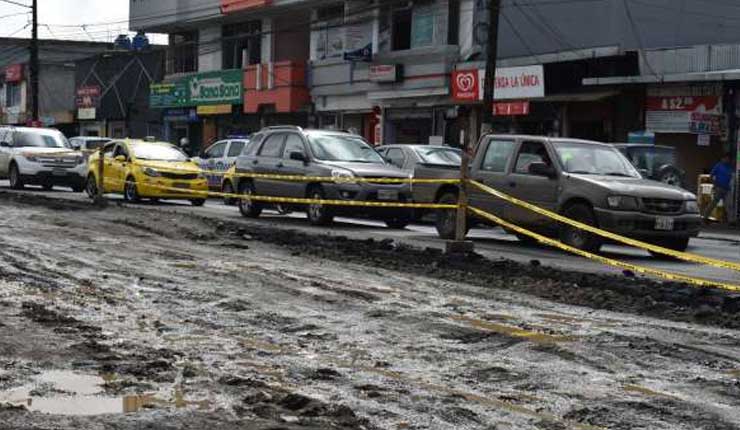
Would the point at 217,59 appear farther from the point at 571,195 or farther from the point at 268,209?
the point at 571,195

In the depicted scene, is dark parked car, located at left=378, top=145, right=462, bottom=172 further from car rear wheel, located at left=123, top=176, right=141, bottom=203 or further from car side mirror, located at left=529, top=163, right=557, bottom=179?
car rear wheel, located at left=123, top=176, right=141, bottom=203

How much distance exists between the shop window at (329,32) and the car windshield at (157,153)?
49.2 ft

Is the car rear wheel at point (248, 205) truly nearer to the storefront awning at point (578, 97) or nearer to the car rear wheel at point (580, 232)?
the car rear wheel at point (580, 232)

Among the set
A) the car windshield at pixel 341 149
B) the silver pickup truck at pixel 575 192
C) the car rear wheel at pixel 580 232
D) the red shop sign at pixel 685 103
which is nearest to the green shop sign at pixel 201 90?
the red shop sign at pixel 685 103

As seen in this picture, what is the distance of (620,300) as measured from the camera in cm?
1062

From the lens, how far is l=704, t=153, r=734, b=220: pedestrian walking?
2478 centimetres

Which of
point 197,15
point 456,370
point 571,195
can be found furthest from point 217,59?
point 456,370

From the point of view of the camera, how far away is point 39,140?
30594 millimetres

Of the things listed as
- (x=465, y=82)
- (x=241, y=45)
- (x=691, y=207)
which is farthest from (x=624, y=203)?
(x=241, y=45)

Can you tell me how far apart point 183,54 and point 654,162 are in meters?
31.7


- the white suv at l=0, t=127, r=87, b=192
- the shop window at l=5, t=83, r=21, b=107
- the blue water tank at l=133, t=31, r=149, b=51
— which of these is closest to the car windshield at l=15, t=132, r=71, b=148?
the white suv at l=0, t=127, r=87, b=192

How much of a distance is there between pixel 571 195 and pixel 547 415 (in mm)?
10000

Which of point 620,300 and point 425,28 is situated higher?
point 425,28

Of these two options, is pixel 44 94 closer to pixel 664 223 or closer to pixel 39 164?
pixel 39 164
